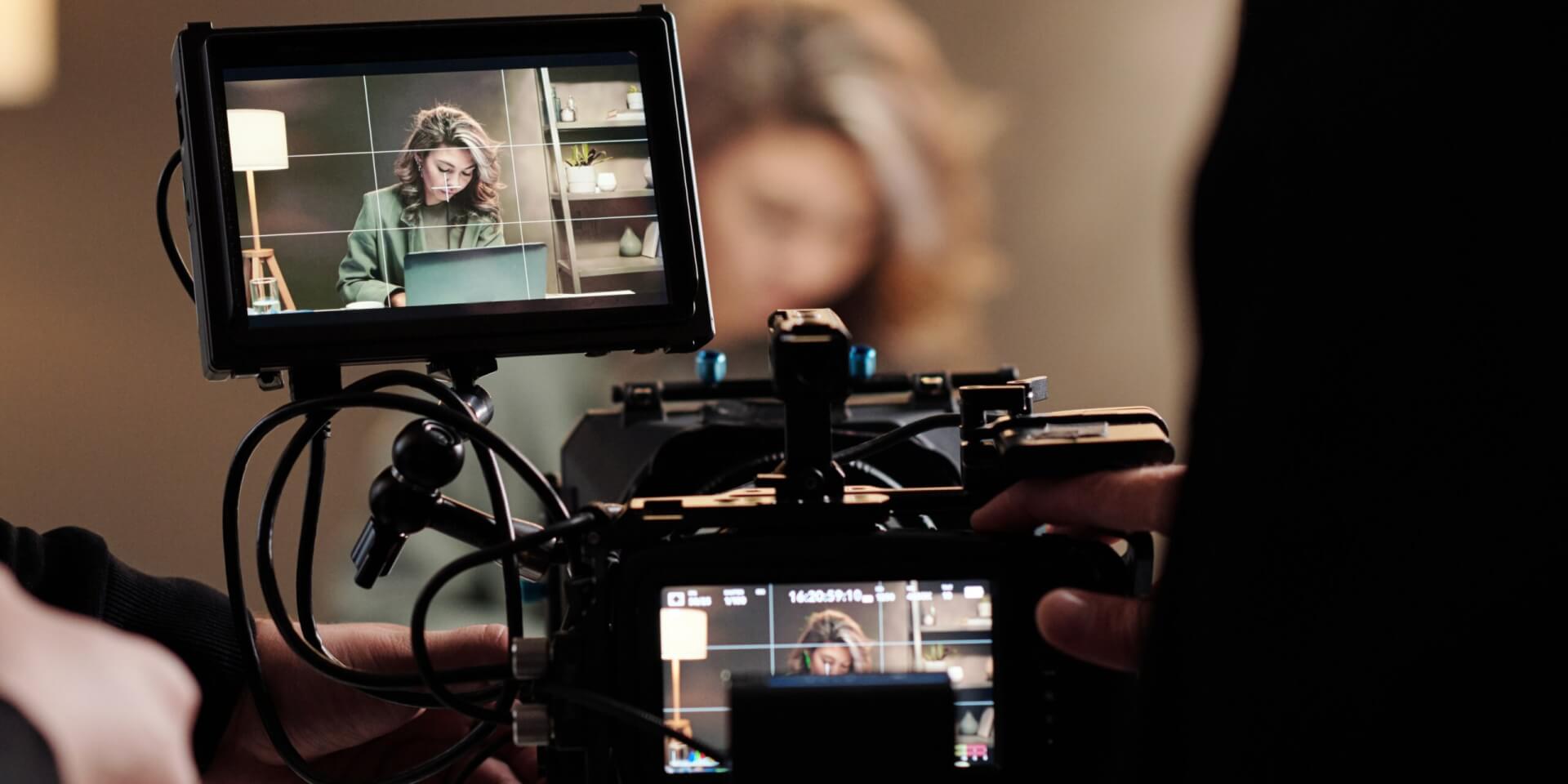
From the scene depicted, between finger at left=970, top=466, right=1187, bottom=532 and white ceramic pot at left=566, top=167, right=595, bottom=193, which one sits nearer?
finger at left=970, top=466, right=1187, bottom=532

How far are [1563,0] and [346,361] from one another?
1.92 feet

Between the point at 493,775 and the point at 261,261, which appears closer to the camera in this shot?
the point at 261,261

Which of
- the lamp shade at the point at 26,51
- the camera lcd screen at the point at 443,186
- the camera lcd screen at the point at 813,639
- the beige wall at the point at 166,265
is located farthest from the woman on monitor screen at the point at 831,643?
the lamp shade at the point at 26,51

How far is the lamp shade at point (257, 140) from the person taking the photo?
2.21 feet

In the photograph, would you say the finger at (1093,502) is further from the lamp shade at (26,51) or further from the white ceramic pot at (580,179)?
the lamp shade at (26,51)

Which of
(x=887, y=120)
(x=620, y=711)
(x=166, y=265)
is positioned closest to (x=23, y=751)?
(x=620, y=711)

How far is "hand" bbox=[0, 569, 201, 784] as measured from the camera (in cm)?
29

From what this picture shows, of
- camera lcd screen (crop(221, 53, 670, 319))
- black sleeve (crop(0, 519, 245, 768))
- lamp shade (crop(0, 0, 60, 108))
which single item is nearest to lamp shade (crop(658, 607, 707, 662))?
camera lcd screen (crop(221, 53, 670, 319))

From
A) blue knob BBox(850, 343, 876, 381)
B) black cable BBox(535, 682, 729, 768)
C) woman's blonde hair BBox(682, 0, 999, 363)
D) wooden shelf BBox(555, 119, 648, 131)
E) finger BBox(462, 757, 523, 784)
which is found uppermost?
woman's blonde hair BBox(682, 0, 999, 363)

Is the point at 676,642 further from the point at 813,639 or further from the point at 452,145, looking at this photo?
the point at 452,145

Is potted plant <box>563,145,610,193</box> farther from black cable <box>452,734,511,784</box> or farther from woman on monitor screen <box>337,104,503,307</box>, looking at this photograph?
black cable <box>452,734,511,784</box>

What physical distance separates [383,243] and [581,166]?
0.12m

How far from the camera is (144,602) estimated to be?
2.35ft

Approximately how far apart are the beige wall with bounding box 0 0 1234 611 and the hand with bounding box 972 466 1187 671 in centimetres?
180
